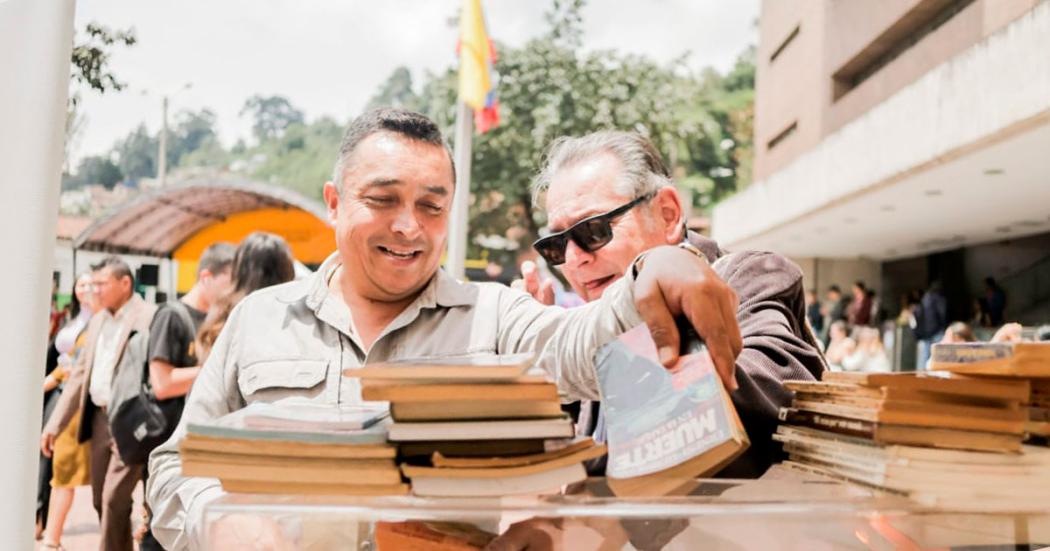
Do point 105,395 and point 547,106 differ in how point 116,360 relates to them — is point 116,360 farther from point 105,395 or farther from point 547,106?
point 547,106

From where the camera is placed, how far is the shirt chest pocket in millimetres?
1895

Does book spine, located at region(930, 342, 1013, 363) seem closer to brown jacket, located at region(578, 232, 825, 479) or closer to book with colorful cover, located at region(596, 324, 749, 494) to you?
brown jacket, located at region(578, 232, 825, 479)

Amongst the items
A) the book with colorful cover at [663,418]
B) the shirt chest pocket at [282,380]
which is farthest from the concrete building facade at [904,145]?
the book with colorful cover at [663,418]

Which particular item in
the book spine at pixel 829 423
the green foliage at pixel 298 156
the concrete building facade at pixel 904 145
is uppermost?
A: the green foliage at pixel 298 156

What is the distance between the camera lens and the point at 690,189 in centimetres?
3450

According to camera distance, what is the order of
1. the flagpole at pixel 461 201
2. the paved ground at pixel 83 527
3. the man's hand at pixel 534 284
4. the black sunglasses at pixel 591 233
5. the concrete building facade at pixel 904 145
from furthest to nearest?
the concrete building facade at pixel 904 145, the flagpole at pixel 461 201, the paved ground at pixel 83 527, the man's hand at pixel 534 284, the black sunglasses at pixel 591 233

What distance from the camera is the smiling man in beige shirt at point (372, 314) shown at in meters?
1.79

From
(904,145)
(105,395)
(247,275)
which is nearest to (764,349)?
(247,275)

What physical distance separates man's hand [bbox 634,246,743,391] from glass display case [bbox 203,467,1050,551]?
0.21m

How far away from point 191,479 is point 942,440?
1.34 meters

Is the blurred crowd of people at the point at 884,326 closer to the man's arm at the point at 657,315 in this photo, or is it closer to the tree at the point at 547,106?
the man's arm at the point at 657,315

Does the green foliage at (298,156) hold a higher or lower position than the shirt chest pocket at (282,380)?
higher

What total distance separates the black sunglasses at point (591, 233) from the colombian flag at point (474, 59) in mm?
5602

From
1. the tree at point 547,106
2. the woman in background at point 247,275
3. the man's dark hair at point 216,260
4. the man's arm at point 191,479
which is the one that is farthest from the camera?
the tree at point 547,106
